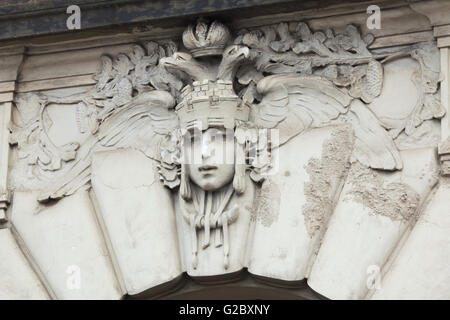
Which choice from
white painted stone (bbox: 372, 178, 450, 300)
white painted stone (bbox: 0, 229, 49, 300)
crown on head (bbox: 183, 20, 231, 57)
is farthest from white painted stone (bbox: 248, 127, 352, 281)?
white painted stone (bbox: 0, 229, 49, 300)

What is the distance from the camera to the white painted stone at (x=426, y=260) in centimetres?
682

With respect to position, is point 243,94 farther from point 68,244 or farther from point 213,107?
point 68,244

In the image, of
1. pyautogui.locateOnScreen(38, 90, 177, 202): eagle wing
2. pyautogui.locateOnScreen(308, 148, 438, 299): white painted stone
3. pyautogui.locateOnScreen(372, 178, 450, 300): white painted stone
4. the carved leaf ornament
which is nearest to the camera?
pyautogui.locateOnScreen(372, 178, 450, 300): white painted stone

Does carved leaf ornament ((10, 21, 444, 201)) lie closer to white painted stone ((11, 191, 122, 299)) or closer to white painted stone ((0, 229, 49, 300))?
white painted stone ((11, 191, 122, 299))

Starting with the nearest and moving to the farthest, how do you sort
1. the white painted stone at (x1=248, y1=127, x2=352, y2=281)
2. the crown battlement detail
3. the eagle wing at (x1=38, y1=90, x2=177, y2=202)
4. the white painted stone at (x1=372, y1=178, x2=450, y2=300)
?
the white painted stone at (x1=372, y1=178, x2=450, y2=300) → the white painted stone at (x1=248, y1=127, x2=352, y2=281) → the crown battlement detail → the eagle wing at (x1=38, y1=90, x2=177, y2=202)

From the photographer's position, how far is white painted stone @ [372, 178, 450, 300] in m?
6.82

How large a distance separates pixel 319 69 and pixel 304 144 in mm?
420

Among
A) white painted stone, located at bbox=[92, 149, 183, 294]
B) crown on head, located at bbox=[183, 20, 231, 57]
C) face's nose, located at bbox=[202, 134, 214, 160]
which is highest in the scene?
crown on head, located at bbox=[183, 20, 231, 57]

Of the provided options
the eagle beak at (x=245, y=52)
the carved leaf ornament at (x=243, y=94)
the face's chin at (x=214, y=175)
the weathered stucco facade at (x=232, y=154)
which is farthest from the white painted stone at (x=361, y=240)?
the eagle beak at (x=245, y=52)

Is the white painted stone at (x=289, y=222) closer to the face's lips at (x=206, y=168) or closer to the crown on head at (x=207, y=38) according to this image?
the face's lips at (x=206, y=168)

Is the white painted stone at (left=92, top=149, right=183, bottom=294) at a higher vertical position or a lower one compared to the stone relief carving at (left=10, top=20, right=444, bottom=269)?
lower

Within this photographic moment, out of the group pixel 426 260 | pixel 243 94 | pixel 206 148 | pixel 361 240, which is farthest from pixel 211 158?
pixel 426 260

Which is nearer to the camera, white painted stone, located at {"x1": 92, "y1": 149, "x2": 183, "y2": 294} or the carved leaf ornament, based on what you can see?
the carved leaf ornament

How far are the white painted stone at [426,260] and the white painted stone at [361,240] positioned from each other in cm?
6
